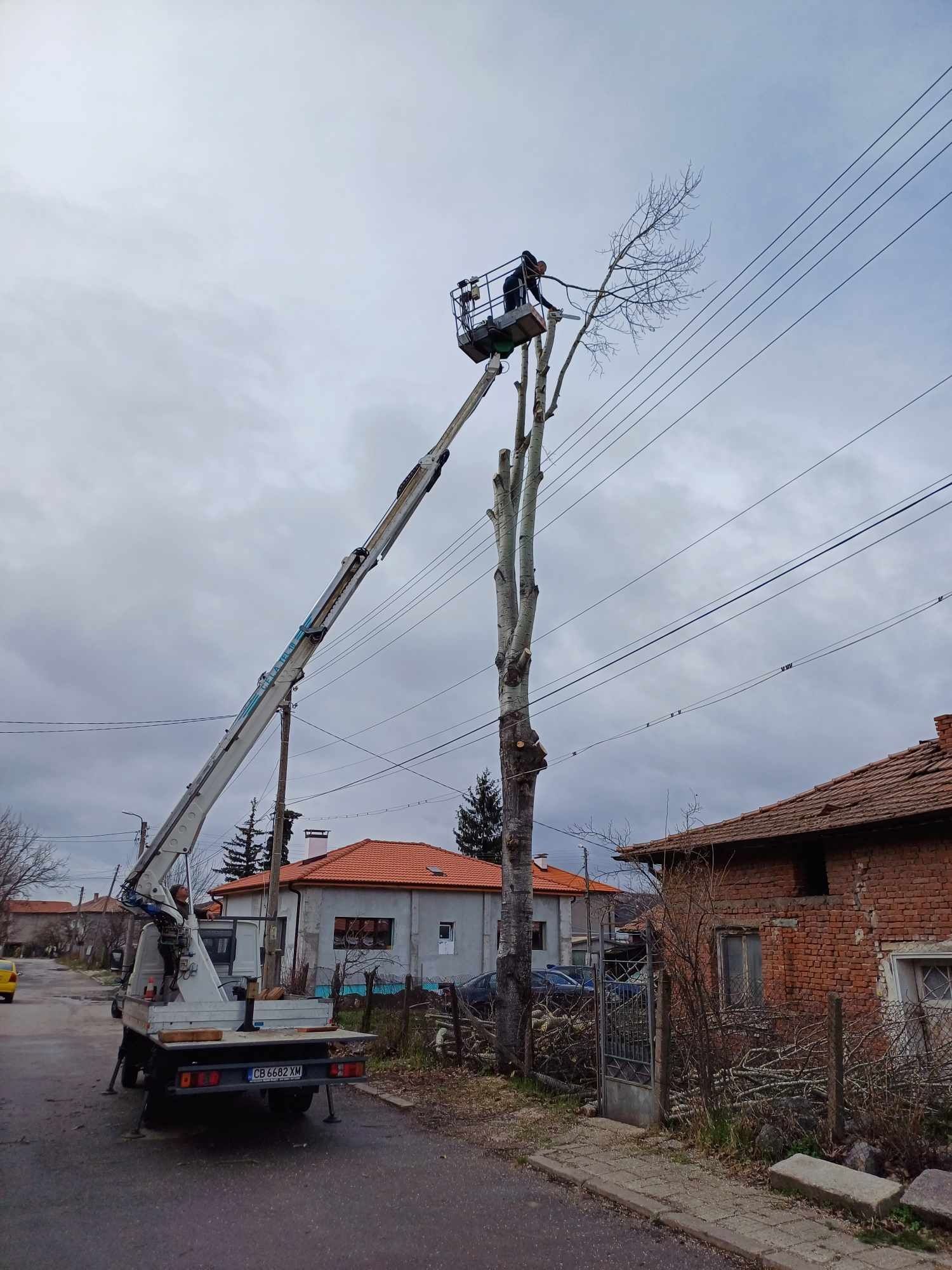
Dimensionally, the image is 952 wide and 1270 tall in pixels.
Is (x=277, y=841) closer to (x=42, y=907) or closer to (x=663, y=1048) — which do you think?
(x=663, y=1048)

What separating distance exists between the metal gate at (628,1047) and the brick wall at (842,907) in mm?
1618

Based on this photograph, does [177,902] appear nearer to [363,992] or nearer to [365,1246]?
[365,1246]

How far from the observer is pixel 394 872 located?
97.0 ft

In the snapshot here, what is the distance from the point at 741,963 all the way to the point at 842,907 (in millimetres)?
2185

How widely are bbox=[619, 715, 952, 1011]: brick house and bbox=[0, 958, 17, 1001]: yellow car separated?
2529 cm

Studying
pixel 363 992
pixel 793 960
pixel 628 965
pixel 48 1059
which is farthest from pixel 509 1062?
pixel 363 992

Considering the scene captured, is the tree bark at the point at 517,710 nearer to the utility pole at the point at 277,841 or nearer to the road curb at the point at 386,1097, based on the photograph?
the road curb at the point at 386,1097

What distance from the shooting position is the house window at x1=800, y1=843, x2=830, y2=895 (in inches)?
454

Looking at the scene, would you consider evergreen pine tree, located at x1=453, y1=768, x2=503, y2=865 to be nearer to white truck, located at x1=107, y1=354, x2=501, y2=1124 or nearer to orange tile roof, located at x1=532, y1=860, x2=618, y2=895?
orange tile roof, located at x1=532, y1=860, x2=618, y2=895

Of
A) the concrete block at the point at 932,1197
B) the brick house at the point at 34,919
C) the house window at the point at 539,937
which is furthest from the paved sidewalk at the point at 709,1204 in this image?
the brick house at the point at 34,919

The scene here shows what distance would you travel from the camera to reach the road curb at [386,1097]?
1011 centimetres

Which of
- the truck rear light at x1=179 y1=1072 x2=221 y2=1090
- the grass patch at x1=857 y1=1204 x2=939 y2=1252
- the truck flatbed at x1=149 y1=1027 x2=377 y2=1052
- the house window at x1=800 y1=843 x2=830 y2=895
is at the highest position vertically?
the house window at x1=800 y1=843 x2=830 y2=895

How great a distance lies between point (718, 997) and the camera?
9.24 m

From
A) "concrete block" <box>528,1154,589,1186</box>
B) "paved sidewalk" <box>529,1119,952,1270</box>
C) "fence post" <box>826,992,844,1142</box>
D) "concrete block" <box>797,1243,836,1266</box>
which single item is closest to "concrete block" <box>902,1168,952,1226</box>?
"paved sidewalk" <box>529,1119,952,1270</box>
